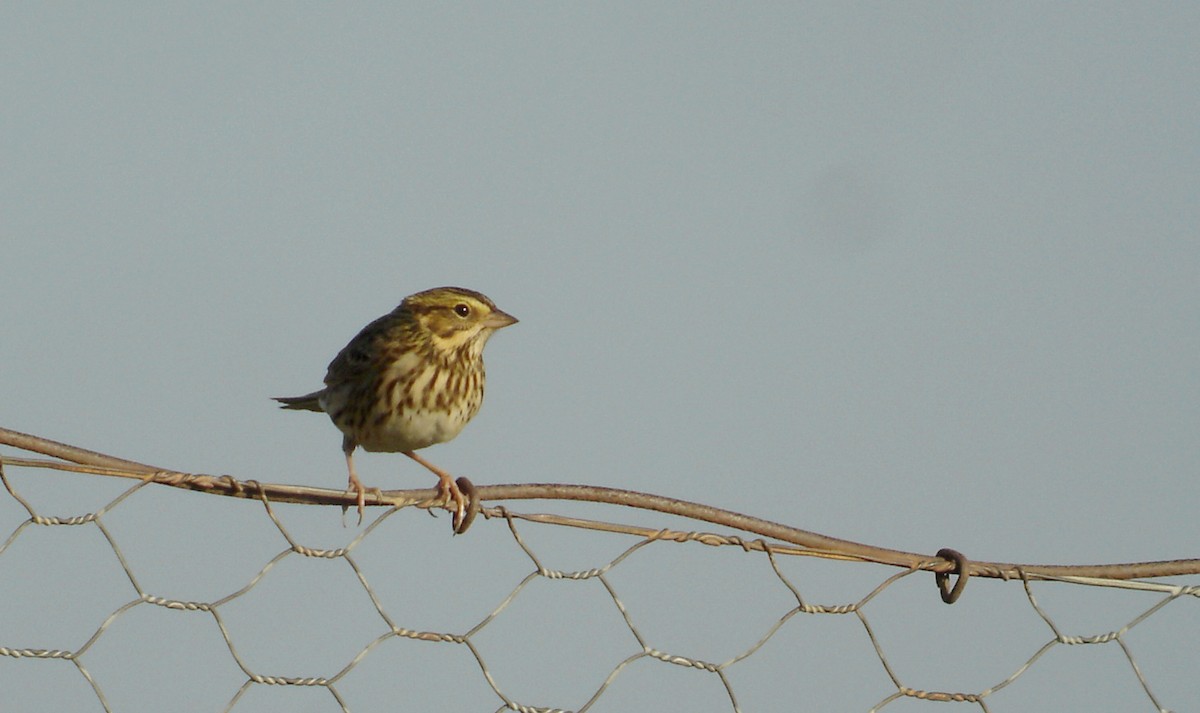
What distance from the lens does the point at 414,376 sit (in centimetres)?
693

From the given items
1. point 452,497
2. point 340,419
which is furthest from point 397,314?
point 452,497

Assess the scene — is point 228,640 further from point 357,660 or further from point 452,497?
point 452,497

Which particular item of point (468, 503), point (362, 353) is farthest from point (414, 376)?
point (468, 503)

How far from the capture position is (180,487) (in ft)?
12.0

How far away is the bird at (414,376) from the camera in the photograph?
6.89 metres

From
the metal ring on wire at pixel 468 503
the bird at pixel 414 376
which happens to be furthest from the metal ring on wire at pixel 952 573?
the bird at pixel 414 376

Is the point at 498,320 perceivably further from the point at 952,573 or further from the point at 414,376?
the point at 952,573

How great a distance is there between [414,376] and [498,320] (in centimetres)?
65

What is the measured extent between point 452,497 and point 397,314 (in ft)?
10.5

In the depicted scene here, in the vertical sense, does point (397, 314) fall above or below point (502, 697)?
above

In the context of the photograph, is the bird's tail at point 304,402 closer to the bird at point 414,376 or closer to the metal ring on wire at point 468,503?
the bird at point 414,376

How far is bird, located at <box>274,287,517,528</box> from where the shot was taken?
6887mm

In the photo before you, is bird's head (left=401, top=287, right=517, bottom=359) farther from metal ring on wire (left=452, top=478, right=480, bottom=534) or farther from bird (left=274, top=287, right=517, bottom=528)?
metal ring on wire (left=452, top=478, right=480, bottom=534)

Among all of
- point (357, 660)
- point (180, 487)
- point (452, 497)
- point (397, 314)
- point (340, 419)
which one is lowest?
point (357, 660)
